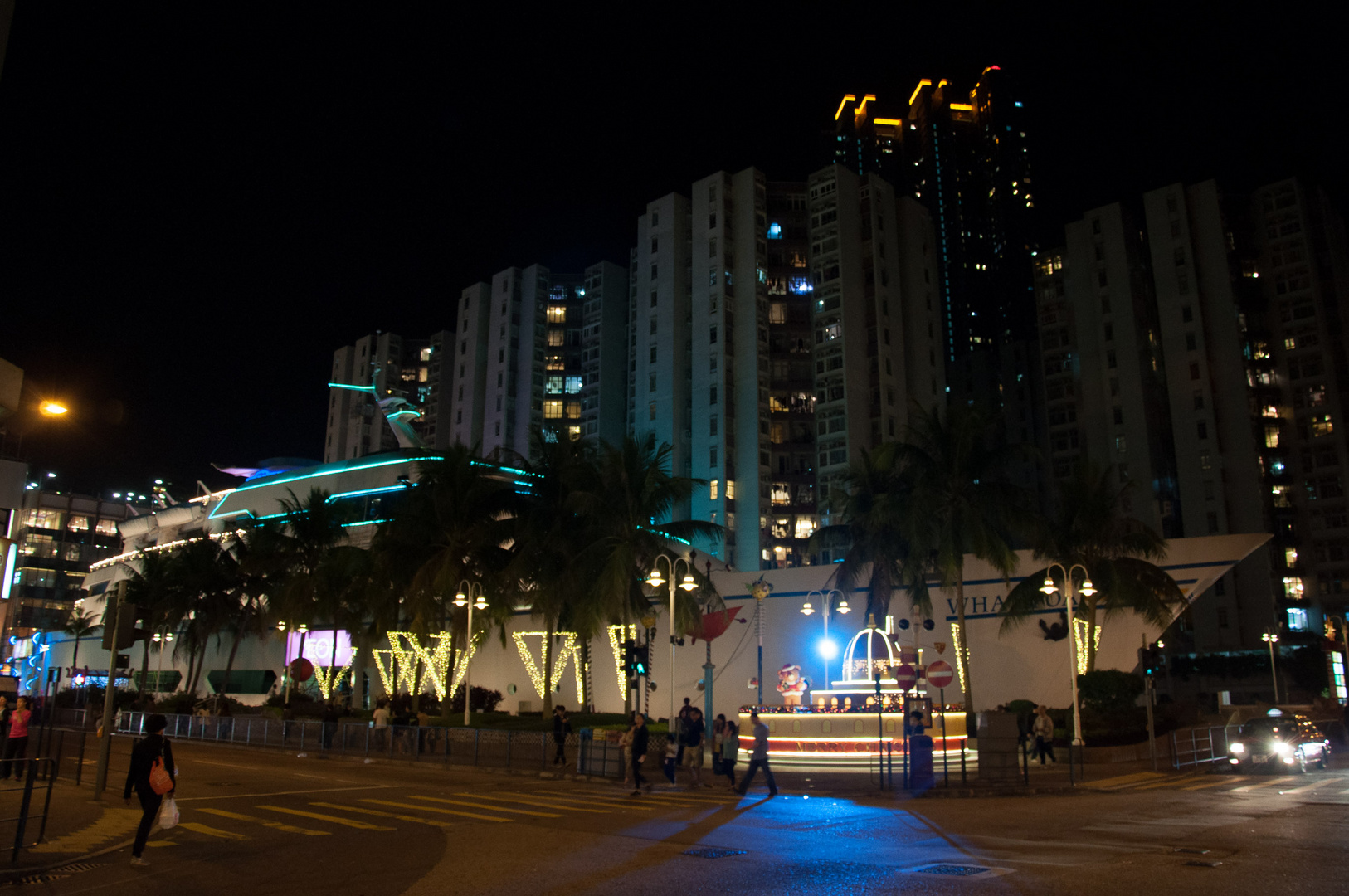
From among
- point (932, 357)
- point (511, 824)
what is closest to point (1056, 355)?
point (932, 357)

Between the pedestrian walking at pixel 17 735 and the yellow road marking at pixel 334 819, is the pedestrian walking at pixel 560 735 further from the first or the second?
the pedestrian walking at pixel 17 735

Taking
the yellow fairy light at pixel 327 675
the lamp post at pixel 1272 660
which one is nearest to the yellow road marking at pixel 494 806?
the yellow fairy light at pixel 327 675

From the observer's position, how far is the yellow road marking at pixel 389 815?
574 inches

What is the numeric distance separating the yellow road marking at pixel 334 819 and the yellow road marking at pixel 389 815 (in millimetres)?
560

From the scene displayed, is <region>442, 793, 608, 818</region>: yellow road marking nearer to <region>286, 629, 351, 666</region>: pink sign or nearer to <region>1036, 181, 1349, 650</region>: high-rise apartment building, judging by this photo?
<region>286, 629, 351, 666</region>: pink sign

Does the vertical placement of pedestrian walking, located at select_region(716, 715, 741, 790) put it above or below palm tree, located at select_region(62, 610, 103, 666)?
below

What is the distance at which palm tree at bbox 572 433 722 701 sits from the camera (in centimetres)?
3181

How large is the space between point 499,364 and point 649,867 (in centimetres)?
9706

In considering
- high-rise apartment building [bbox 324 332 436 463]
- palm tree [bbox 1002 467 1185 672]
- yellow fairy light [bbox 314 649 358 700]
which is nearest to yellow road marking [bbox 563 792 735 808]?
palm tree [bbox 1002 467 1185 672]

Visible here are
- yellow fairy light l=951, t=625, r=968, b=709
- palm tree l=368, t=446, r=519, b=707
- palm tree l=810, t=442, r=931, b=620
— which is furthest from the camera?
palm tree l=368, t=446, r=519, b=707

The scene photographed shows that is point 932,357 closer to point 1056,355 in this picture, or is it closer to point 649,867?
point 1056,355

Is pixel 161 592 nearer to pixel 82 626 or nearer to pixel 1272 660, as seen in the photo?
pixel 82 626

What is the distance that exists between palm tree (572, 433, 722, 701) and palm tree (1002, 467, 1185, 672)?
11406 mm

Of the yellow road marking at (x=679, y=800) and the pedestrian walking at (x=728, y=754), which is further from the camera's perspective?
the pedestrian walking at (x=728, y=754)
